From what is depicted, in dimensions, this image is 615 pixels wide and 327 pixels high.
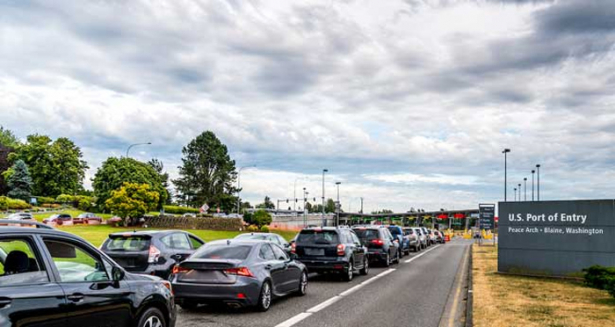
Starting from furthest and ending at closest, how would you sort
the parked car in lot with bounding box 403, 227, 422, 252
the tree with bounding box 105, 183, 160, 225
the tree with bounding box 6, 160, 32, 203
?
the tree with bounding box 6, 160, 32, 203
the tree with bounding box 105, 183, 160, 225
the parked car in lot with bounding box 403, 227, 422, 252

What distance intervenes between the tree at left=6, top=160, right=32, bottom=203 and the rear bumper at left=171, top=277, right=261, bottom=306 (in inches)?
3668

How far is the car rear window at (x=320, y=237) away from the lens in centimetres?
1739

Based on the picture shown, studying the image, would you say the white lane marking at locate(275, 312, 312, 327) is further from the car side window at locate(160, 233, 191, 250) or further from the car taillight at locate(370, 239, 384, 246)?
the car taillight at locate(370, 239, 384, 246)


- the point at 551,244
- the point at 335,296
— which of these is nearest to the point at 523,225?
the point at 551,244

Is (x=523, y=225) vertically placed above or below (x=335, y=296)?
above

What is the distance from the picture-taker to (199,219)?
66125 mm

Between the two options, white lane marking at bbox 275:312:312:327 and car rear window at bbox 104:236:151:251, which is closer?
white lane marking at bbox 275:312:312:327

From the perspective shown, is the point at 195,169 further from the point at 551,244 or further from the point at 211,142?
the point at 551,244

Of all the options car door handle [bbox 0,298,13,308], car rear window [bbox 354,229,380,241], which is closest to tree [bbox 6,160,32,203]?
car rear window [bbox 354,229,380,241]

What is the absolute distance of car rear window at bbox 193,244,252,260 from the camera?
11.3 meters

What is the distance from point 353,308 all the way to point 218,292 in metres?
2.88

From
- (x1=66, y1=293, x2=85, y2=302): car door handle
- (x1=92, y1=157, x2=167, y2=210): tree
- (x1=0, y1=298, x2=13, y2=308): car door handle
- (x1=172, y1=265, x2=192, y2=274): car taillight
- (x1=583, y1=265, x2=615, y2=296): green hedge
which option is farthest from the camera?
(x1=92, y1=157, x2=167, y2=210): tree

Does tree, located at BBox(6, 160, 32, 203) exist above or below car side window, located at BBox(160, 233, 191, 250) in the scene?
above

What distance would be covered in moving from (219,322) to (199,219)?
57.3m
